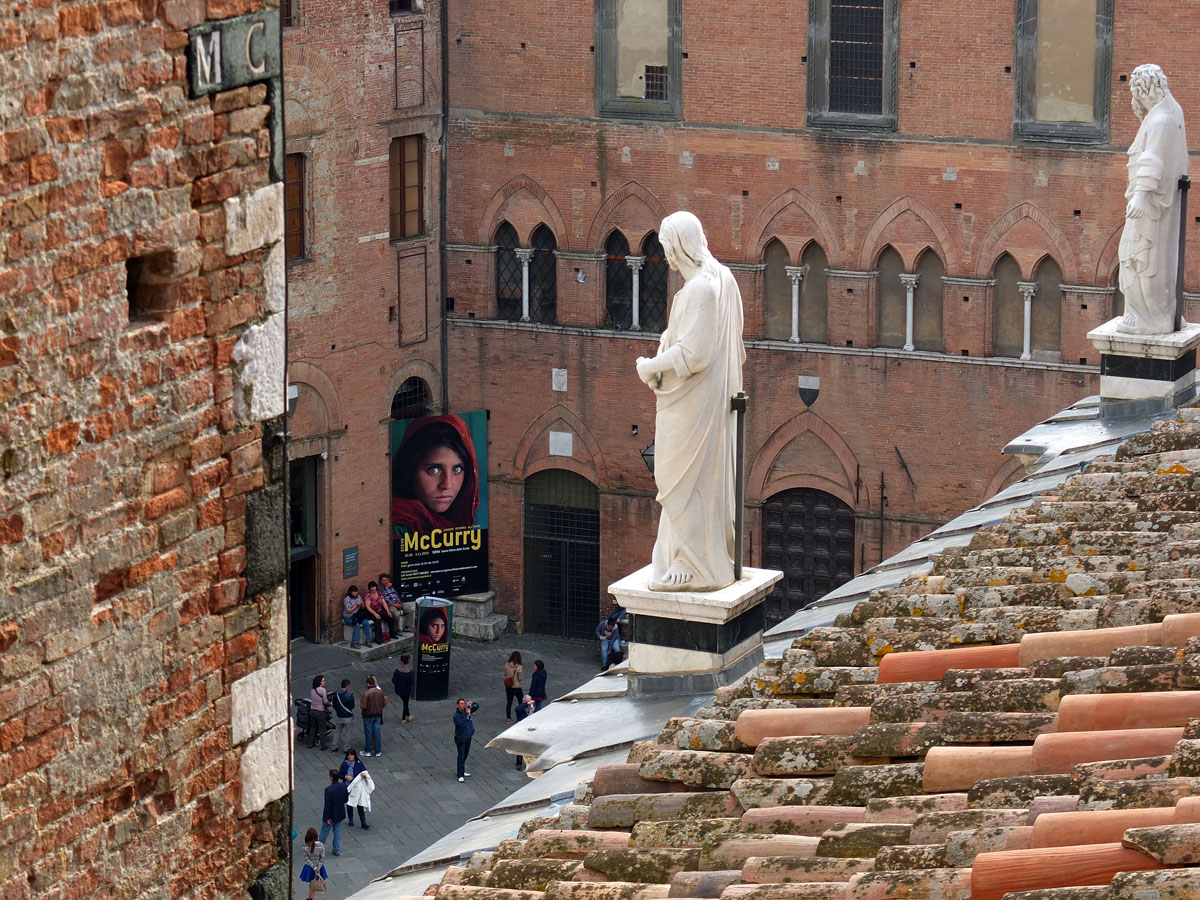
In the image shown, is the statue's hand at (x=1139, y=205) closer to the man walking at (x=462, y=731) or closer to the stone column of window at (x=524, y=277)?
the man walking at (x=462, y=731)

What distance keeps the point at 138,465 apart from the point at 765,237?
83.7 feet

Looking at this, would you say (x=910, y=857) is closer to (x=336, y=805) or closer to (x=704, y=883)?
(x=704, y=883)

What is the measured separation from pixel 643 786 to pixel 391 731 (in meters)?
19.4

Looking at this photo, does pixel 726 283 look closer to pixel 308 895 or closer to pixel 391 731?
pixel 308 895

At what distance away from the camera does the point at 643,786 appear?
364 inches

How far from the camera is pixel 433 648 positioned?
28.5 metres

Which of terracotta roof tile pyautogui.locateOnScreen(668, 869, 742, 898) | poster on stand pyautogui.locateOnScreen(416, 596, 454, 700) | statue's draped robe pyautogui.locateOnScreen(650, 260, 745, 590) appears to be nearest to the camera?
terracotta roof tile pyautogui.locateOnScreen(668, 869, 742, 898)

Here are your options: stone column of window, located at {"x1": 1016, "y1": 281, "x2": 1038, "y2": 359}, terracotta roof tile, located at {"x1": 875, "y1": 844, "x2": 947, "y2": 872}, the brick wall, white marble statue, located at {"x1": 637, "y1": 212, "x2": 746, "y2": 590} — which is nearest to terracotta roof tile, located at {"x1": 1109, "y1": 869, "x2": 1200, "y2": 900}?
terracotta roof tile, located at {"x1": 875, "y1": 844, "x2": 947, "y2": 872}

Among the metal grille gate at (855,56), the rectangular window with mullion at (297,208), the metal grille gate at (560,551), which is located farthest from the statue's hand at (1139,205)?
the metal grille gate at (560,551)

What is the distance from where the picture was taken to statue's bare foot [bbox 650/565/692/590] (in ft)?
47.5

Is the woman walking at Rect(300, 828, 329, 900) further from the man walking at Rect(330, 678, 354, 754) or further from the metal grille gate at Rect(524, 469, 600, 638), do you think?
the metal grille gate at Rect(524, 469, 600, 638)

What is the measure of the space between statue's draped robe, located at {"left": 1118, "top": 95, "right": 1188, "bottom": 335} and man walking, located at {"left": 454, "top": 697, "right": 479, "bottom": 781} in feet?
32.5

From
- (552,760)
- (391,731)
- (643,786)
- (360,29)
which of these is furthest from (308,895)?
(643,786)

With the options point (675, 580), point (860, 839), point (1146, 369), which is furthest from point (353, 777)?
point (860, 839)
